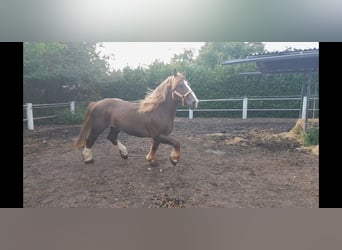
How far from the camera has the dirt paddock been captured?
7.64 ft

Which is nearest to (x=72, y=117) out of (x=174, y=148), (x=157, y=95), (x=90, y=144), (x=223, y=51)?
(x=90, y=144)

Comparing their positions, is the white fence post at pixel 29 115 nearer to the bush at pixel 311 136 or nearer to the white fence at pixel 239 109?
the white fence at pixel 239 109

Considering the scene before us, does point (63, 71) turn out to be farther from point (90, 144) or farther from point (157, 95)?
point (157, 95)

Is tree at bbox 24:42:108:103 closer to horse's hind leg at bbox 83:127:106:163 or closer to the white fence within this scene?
the white fence

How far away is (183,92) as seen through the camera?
2369 millimetres

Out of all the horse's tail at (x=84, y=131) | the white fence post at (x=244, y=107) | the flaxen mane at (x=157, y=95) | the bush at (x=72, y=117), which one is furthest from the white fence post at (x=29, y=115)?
the white fence post at (x=244, y=107)

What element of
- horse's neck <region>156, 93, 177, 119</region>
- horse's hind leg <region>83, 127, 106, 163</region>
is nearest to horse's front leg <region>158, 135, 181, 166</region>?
horse's neck <region>156, 93, 177, 119</region>

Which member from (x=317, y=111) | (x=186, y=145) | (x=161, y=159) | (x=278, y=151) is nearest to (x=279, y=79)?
(x=317, y=111)

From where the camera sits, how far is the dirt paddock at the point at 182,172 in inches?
91.7

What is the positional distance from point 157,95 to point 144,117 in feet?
0.78

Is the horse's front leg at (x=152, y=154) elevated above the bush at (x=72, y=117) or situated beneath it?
situated beneath

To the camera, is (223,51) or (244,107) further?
(244,107)

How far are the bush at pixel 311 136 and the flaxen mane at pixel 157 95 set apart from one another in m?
1.25
